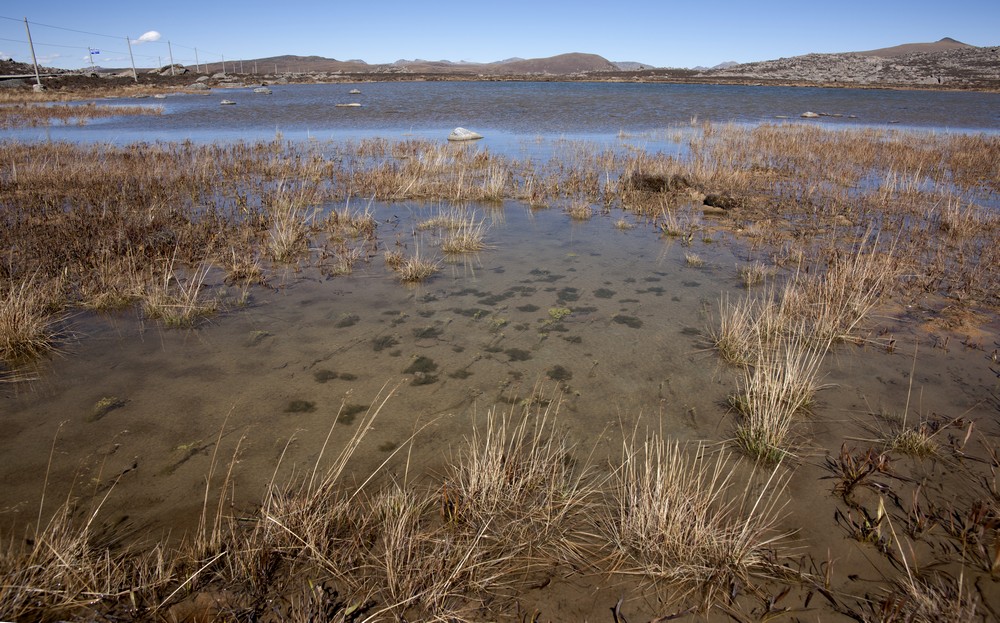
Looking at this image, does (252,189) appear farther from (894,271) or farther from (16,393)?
(894,271)

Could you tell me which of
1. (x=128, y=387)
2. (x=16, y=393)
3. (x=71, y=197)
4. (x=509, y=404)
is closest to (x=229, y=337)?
(x=128, y=387)

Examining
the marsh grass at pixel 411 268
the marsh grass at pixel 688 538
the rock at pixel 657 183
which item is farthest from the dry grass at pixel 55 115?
the marsh grass at pixel 688 538

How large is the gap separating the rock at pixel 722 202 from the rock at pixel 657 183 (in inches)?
52.3

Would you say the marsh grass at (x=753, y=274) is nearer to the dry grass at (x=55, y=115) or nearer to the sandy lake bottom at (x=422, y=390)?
the sandy lake bottom at (x=422, y=390)

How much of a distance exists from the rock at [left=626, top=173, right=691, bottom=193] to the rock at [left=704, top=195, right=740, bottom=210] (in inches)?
52.3

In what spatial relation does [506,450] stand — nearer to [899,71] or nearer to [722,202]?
[722,202]

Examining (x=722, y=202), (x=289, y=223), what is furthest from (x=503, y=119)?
(x=289, y=223)

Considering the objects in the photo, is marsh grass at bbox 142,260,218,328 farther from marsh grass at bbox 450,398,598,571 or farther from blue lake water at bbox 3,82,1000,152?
blue lake water at bbox 3,82,1000,152

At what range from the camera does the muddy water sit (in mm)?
3588

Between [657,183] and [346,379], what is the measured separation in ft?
33.6

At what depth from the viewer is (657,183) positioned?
1266 cm

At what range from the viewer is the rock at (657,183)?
1252cm

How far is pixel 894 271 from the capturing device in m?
6.98

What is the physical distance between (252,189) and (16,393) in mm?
8658
